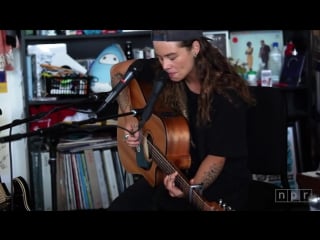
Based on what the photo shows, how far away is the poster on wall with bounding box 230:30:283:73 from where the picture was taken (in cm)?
208

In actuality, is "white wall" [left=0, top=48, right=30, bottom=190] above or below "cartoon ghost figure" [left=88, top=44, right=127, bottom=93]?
below

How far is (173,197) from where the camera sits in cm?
158

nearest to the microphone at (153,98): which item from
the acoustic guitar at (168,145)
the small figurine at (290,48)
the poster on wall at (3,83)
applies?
the acoustic guitar at (168,145)

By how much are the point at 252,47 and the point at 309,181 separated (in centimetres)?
61

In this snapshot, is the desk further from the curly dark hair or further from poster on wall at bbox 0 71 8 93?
poster on wall at bbox 0 71 8 93

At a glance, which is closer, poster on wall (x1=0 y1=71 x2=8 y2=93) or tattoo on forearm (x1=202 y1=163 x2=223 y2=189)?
tattoo on forearm (x1=202 y1=163 x2=223 y2=189)

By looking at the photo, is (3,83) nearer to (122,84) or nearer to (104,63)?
(104,63)

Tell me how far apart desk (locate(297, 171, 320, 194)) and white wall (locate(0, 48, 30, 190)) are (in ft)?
3.25

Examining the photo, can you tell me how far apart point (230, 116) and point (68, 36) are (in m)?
0.82

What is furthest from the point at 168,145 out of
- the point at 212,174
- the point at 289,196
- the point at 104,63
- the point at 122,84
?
the point at 104,63

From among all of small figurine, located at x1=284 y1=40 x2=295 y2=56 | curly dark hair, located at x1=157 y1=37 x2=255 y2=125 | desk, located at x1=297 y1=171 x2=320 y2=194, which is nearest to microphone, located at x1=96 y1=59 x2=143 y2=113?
curly dark hair, located at x1=157 y1=37 x2=255 y2=125

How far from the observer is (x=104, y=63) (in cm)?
196

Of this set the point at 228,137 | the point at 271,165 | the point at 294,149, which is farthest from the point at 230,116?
the point at 294,149
